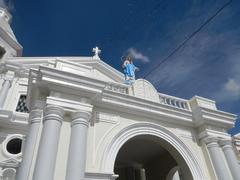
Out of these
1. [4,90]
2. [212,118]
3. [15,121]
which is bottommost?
[212,118]

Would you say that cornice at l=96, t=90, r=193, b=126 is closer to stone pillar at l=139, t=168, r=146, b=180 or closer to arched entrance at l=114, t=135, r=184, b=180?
arched entrance at l=114, t=135, r=184, b=180

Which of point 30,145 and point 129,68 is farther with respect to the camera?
point 129,68

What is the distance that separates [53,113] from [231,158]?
18.6ft

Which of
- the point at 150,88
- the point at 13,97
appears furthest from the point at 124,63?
the point at 13,97

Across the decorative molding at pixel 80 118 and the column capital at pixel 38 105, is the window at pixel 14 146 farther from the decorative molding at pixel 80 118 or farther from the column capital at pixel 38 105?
the decorative molding at pixel 80 118

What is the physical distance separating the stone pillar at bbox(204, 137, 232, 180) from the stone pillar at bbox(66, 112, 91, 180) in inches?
162

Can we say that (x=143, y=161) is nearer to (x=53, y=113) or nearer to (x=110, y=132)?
(x=110, y=132)

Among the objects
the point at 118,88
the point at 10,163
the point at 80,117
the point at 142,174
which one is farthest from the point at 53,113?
the point at 10,163

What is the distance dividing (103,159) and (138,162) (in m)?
4.79

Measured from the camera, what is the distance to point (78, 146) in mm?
5520

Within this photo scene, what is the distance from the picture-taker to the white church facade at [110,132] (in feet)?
17.8

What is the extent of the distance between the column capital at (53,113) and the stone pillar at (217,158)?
475 cm

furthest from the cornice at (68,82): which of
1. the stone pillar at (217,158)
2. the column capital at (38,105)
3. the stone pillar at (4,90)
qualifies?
the stone pillar at (4,90)

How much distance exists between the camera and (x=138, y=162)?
1045cm
